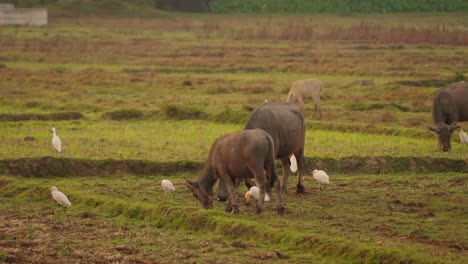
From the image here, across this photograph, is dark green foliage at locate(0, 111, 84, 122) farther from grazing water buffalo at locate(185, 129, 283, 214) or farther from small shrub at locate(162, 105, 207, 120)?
grazing water buffalo at locate(185, 129, 283, 214)

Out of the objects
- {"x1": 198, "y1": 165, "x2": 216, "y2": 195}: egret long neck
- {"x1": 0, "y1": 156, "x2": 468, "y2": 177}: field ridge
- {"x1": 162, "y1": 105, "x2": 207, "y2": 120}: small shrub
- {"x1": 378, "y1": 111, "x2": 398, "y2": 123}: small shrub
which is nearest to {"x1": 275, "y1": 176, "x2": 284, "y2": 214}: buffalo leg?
{"x1": 198, "y1": 165, "x2": 216, "y2": 195}: egret long neck

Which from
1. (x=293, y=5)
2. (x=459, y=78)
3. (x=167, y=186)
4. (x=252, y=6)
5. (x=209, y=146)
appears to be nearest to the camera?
(x=167, y=186)

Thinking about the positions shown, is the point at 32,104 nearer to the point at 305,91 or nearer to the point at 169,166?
the point at 305,91

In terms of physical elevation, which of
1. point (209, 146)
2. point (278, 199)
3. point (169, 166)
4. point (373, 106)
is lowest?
point (373, 106)

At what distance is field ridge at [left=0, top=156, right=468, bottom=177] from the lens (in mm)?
13555

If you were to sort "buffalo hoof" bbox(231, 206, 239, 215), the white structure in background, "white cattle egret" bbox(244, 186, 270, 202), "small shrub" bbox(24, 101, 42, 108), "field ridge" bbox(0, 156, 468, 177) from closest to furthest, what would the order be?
"buffalo hoof" bbox(231, 206, 239, 215), "white cattle egret" bbox(244, 186, 270, 202), "field ridge" bbox(0, 156, 468, 177), "small shrub" bbox(24, 101, 42, 108), the white structure in background

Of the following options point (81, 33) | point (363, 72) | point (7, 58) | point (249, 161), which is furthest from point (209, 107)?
point (81, 33)

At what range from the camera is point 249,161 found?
10.4 metres

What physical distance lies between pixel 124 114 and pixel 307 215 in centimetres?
1025

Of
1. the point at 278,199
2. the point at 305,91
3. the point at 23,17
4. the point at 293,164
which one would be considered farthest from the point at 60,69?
the point at 23,17

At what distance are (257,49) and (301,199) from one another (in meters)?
26.6

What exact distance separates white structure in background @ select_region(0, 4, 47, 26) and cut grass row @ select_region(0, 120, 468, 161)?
35330mm

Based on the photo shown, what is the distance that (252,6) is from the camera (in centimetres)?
6456

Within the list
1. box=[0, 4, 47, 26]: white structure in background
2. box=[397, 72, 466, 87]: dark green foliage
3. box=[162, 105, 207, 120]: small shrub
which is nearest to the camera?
A: box=[162, 105, 207, 120]: small shrub
